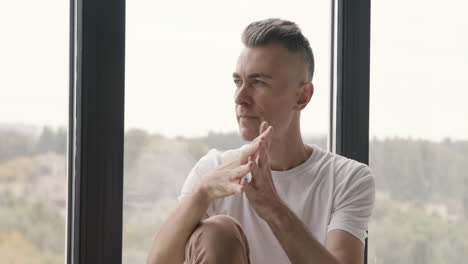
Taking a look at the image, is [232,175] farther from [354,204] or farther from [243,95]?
[354,204]

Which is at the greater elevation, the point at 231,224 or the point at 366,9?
the point at 366,9

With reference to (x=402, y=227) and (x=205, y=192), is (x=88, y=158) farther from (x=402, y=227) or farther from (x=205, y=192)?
(x=402, y=227)

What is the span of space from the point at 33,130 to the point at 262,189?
735 mm

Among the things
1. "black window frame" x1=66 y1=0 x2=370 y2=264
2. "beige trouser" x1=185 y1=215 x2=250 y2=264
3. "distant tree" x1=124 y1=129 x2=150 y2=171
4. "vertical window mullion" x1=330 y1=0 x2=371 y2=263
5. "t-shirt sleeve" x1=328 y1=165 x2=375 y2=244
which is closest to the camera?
"beige trouser" x1=185 y1=215 x2=250 y2=264

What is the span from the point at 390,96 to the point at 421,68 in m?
0.17

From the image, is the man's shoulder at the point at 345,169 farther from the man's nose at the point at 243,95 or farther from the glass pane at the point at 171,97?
the glass pane at the point at 171,97

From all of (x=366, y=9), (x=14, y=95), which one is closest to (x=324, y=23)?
(x=366, y=9)

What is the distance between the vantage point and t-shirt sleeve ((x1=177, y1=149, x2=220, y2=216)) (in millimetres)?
2002

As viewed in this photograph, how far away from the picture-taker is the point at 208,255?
5.33 ft

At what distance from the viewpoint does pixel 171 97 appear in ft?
7.18

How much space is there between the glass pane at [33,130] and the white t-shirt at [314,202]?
41 cm

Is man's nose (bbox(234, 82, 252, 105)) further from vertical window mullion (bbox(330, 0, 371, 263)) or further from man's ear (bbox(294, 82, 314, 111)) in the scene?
vertical window mullion (bbox(330, 0, 371, 263))

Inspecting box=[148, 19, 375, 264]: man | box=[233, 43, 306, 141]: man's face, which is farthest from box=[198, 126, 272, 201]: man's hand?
box=[233, 43, 306, 141]: man's face

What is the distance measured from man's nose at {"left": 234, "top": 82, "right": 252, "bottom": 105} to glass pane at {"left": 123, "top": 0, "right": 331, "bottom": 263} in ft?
1.18
